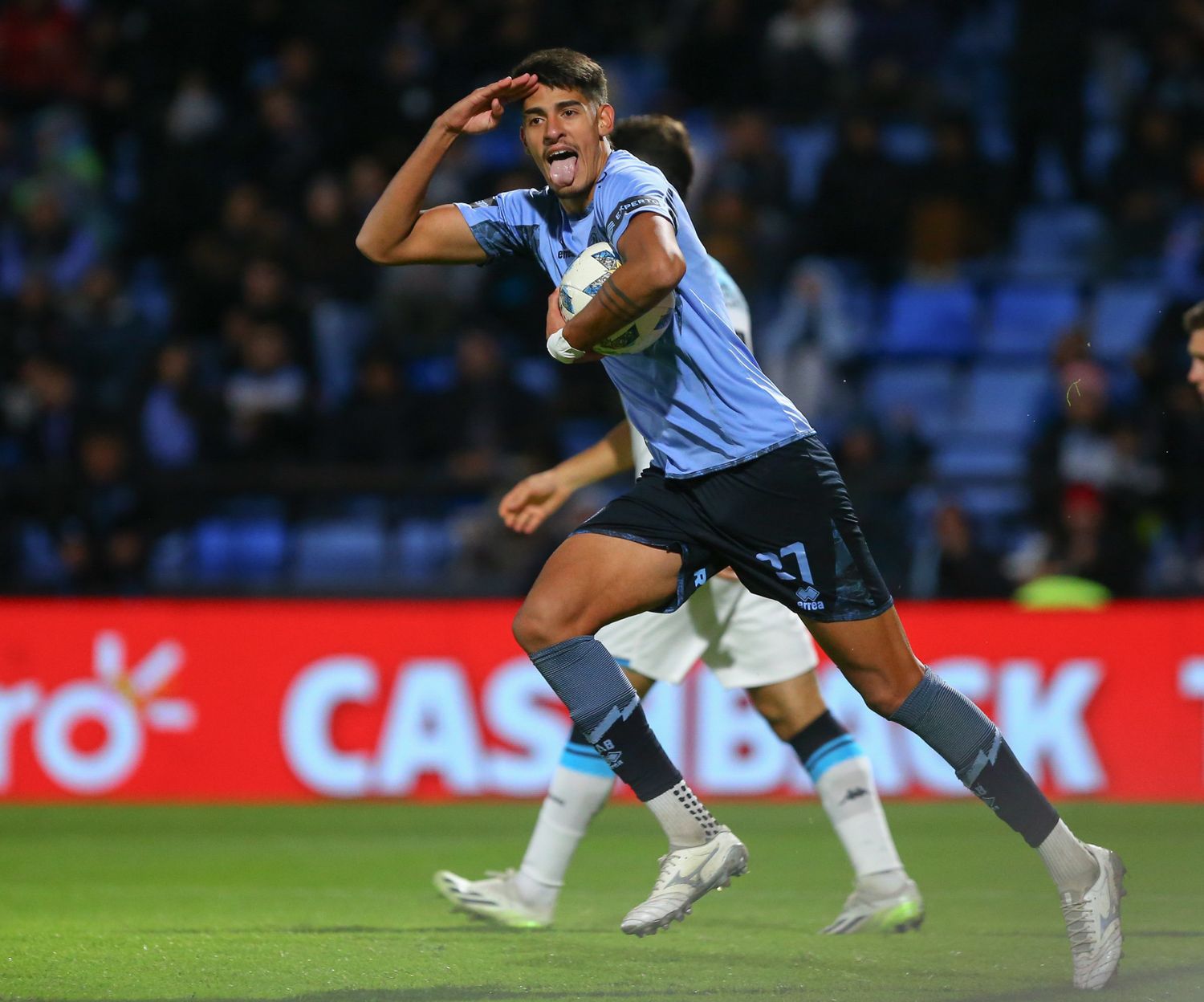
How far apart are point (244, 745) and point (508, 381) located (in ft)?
9.64

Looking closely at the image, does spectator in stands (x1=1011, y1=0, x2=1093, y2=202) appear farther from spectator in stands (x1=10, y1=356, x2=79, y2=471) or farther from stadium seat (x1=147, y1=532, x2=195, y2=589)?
spectator in stands (x1=10, y1=356, x2=79, y2=471)

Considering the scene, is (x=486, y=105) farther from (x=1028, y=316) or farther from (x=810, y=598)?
(x=1028, y=316)

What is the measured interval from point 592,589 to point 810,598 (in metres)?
0.54

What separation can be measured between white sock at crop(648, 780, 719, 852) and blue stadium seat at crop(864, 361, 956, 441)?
7.71m

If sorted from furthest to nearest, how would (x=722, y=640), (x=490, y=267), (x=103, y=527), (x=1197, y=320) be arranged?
(x=490, y=267), (x=103, y=527), (x=722, y=640), (x=1197, y=320)

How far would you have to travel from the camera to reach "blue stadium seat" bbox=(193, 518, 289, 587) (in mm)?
10648

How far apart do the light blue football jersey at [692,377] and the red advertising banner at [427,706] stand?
15.1ft

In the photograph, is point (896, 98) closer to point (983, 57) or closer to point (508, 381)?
point (983, 57)

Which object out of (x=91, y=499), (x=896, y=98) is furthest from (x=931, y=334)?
(x=91, y=499)

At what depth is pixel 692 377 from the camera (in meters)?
4.55

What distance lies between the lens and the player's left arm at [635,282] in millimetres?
4230

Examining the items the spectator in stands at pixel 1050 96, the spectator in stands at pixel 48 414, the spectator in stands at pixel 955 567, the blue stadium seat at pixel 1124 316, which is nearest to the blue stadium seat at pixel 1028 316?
the blue stadium seat at pixel 1124 316

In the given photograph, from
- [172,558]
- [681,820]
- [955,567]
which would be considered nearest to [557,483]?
[681,820]

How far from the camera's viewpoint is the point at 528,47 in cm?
1334
